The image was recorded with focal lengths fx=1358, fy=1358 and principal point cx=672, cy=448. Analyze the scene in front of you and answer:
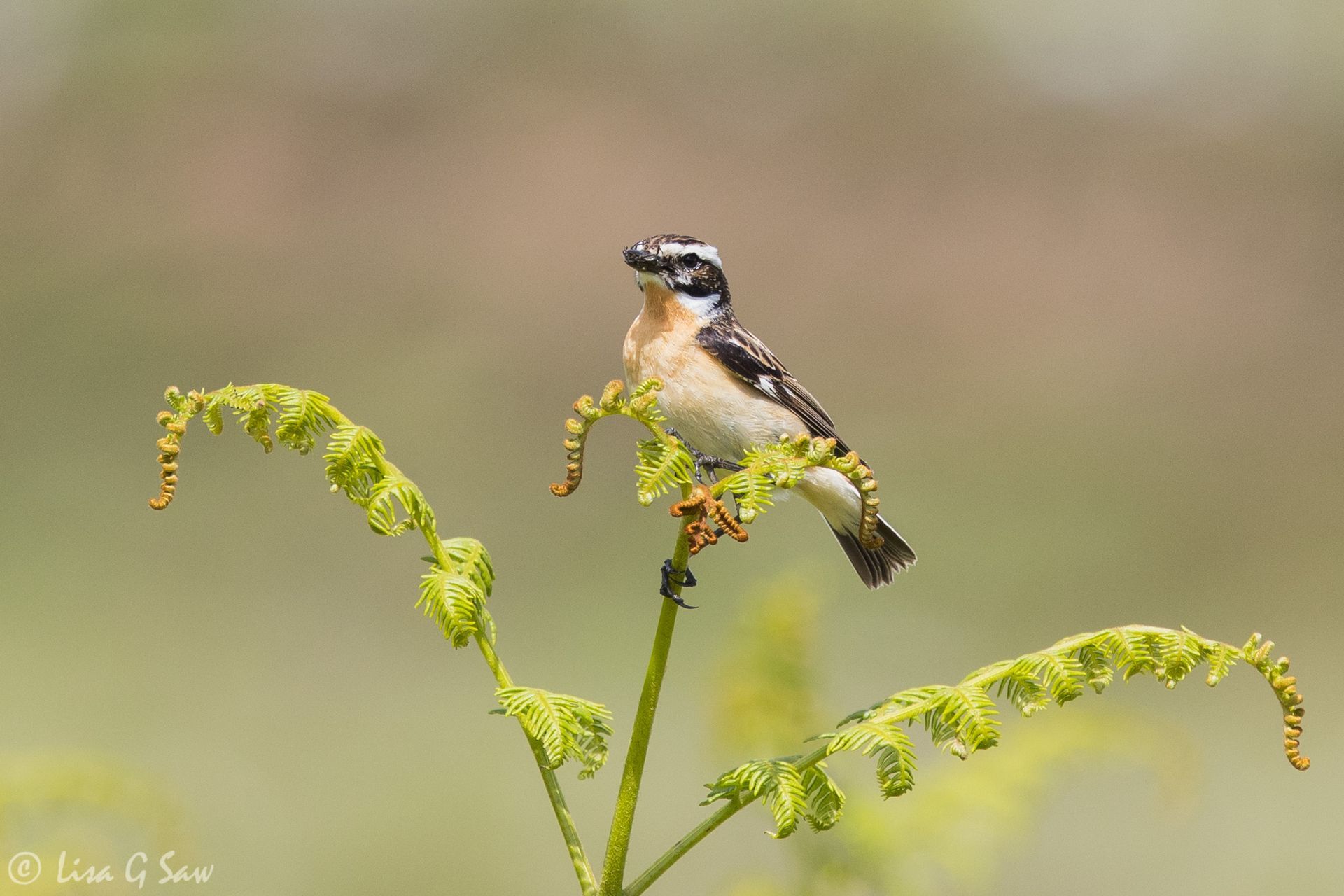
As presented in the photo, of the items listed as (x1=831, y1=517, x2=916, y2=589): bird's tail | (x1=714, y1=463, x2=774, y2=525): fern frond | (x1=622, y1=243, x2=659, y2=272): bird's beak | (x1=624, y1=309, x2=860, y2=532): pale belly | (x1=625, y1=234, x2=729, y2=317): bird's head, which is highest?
(x1=625, y1=234, x2=729, y2=317): bird's head

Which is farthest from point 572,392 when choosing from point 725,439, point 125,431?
point 725,439

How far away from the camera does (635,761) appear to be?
192 centimetres

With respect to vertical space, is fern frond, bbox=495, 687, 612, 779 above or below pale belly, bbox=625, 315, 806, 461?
below

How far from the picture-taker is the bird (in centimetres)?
401

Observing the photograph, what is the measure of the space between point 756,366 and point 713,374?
9.0 inches

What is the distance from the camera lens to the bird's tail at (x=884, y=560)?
14.3ft

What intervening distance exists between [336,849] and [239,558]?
5448 millimetres

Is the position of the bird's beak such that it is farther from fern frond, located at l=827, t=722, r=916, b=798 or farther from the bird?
fern frond, located at l=827, t=722, r=916, b=798

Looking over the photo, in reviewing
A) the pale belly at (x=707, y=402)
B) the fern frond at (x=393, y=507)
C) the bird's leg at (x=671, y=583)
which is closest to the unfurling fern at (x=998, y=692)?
the bird's leg at (x=671, y=583)

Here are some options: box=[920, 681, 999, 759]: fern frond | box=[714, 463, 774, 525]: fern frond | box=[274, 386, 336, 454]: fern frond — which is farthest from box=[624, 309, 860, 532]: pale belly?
box=[920, 681, 999, 759]: fern frond

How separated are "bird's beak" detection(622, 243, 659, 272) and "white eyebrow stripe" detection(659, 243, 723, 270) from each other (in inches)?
1.7

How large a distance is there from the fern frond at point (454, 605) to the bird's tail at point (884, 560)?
244cm

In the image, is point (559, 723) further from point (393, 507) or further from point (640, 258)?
point (640, 258)

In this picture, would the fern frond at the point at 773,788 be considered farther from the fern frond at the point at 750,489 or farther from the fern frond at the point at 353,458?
the fern frond at the point at 353,458
